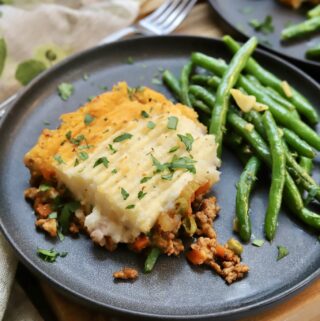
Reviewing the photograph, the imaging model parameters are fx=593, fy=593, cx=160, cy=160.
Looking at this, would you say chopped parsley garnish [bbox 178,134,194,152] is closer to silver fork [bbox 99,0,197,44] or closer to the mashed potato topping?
the mashed potato topping

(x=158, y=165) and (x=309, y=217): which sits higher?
(x=309, y=217)

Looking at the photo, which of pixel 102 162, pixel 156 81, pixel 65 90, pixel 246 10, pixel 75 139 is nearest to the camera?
pixel 102 162

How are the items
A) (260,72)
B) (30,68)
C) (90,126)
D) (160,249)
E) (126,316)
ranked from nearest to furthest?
(126,316) < (160,249) < (90,126) < (260,72) < (30,68)

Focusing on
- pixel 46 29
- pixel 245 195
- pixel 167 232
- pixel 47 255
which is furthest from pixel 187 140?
pixel 46 29

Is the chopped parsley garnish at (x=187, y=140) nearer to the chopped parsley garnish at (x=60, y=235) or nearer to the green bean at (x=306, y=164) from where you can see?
the green bean at (x=306, y=164)

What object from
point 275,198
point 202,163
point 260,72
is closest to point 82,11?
point 260,72

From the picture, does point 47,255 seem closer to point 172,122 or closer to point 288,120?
point 172,122

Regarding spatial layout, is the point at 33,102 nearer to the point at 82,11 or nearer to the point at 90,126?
the point at 90,126
